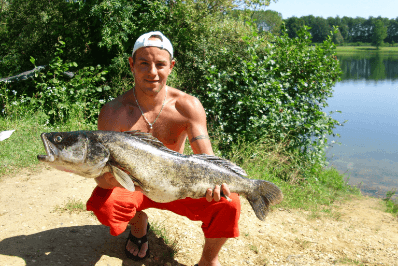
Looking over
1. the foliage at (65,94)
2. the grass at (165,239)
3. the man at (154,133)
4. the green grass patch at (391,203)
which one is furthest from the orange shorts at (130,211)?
the green grass patch at (391,203)

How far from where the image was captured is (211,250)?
2.74 metres

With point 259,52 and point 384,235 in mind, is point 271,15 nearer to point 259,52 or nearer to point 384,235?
point 259,52

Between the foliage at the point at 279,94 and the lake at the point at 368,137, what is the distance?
2361 millimetres

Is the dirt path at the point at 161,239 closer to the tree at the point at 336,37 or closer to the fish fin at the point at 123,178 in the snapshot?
the fish fin at the point at 123,178

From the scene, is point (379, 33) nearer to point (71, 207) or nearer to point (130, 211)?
point (71, 207)

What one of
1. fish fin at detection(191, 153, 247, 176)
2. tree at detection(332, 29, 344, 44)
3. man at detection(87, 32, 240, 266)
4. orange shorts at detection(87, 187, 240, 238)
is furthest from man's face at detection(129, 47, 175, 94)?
tree at detection(332, 29, 344, 44)

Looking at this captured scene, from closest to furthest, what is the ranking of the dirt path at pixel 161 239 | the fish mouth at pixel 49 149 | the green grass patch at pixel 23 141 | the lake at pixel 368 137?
the fish mouth at pixel 49 149 < the dirt path at pixel 161 239 < the green grass patch at pixel 23 141 < the lake at pixel 368 137

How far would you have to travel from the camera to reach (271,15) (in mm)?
49844

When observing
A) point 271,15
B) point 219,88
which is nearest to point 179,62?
point 219,88

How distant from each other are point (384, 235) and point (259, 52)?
15.6ft

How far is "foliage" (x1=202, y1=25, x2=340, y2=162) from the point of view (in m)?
6.49

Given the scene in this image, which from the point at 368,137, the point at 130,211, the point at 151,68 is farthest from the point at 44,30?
the point at 368,137

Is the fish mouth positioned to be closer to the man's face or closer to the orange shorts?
the orange shorts

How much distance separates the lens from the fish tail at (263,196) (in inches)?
98.2
